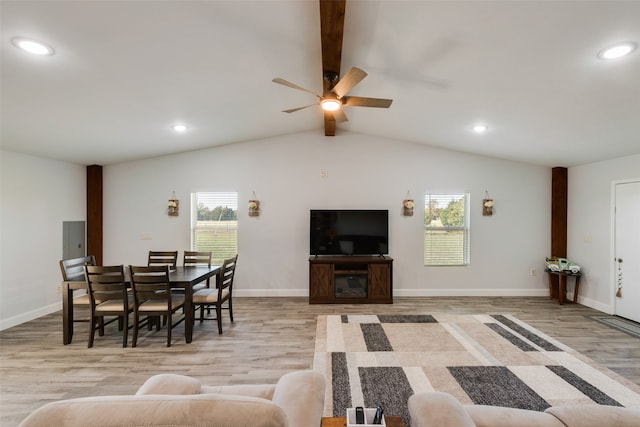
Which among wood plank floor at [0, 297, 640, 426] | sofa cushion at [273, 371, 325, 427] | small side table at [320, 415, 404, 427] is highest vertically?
sofa cushion at [273, 371, 325, 427]

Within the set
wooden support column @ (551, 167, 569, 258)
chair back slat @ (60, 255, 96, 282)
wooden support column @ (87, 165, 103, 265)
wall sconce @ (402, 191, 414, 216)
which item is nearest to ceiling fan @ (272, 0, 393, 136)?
wall sconce @ (402, 191, 414, 216)

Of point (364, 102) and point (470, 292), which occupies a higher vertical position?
point (364, 102)

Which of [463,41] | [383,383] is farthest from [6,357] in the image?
[463,41]

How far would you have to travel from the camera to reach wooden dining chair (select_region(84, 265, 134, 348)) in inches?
129

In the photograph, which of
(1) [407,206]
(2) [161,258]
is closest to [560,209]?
(1) [407,206]

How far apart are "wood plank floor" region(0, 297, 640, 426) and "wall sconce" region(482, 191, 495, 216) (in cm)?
170

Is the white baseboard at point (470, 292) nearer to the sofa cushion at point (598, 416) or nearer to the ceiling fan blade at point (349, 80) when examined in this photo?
the ceiling fan blade at point (349, 80)

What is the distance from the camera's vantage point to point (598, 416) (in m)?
1.09

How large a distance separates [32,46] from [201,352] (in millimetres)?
2983

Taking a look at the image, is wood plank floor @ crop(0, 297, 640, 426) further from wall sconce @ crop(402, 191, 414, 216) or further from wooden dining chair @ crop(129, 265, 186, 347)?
wall sconce @ crop(402, 191, 414, 216)

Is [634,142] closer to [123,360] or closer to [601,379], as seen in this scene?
[601,379]

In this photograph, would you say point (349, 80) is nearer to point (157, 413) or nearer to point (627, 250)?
point (157, 413)

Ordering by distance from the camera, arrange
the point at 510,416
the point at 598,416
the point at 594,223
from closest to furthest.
→ the point at 598,416, the point at 510,416, the point at 594,223

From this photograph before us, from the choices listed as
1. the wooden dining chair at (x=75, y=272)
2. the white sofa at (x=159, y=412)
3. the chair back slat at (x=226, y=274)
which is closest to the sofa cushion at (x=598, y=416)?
the white sofa at (x=159, y=412)
